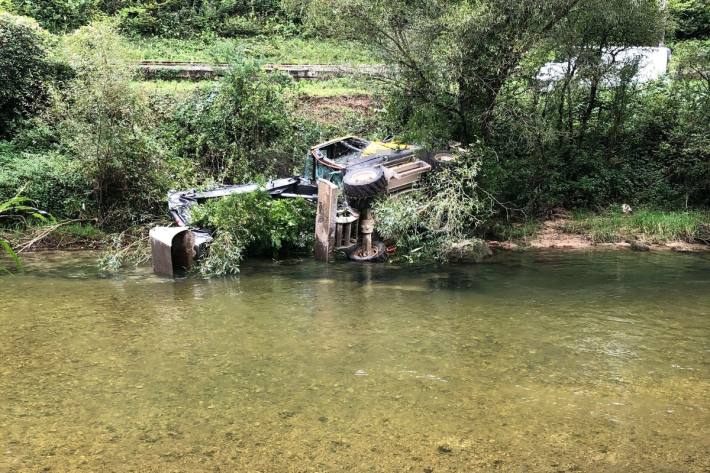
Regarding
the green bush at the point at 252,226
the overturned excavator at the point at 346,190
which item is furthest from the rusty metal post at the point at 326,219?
the green bush at the point at 252,226

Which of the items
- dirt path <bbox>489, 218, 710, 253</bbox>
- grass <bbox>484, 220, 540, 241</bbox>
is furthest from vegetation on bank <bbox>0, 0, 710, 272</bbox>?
dirt path <bbox>489, 218, 710, 253</bbox>

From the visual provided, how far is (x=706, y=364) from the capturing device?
6.08 m

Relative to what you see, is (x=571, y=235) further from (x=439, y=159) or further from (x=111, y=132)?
(x=111, y=132)

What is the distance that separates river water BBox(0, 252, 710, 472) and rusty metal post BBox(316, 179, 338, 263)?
71.9 inches

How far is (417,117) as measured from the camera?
12.8 meters

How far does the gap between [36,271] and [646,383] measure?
9.60m

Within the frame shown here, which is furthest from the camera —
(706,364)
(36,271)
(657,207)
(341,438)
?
(657,207)

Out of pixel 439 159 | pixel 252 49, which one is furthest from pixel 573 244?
pixel 252 49

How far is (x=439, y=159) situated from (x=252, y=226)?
388 centimetres

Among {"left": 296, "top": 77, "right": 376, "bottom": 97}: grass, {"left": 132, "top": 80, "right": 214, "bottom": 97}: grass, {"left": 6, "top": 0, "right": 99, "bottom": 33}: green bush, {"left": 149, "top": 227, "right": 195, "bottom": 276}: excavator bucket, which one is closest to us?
{"left": 149, "top": 227, "right": 195, "bottom": 276}: excavator bucket

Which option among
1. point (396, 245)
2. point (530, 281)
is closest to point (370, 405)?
point (530, 281)

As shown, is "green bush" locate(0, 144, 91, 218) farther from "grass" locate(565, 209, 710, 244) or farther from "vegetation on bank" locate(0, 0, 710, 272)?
"grass" locate(565, 209, 710, 244)

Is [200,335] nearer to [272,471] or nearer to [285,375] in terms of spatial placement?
[285,375]

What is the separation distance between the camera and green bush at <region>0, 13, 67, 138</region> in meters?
15.5
